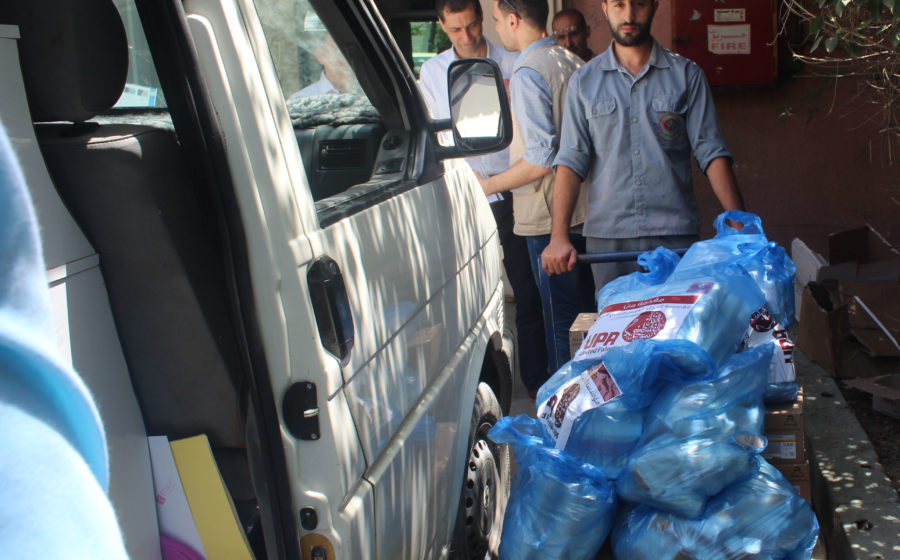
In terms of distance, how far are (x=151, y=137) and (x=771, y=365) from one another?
2252 mm

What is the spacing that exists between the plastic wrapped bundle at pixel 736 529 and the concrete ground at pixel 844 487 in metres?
0.20

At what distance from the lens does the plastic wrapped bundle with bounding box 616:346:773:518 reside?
8.28ft

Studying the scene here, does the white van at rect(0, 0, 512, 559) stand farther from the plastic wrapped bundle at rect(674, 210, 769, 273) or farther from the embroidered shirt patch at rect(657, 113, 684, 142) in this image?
the embroidered shirt patch at rect(657, 113, 684, 142)

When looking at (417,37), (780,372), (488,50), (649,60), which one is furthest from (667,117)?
(417,37)

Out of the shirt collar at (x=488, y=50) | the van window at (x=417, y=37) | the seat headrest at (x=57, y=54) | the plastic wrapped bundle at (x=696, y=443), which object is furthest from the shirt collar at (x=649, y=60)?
the van window at (x=417, y=37)

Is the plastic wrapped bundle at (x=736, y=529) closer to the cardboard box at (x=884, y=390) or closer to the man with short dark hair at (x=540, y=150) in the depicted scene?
the cardboard box at (x=884, y=390)

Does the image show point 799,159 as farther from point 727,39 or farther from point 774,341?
point 774,341

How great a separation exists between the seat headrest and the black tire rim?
1795 millimetres

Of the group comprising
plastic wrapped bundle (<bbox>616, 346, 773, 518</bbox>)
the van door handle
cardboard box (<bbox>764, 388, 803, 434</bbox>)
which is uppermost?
the van door handle

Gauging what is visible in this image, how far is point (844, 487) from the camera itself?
3.56m

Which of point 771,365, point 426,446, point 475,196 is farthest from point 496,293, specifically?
point 426,446

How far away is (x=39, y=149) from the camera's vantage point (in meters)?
1.39

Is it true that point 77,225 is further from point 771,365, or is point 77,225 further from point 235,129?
point 771,365

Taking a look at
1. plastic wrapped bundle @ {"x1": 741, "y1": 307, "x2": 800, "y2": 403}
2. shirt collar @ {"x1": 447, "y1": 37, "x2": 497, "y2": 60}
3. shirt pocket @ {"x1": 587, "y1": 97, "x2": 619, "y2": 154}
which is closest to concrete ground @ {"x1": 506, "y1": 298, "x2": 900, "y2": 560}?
plastic wrapped bundle @ {"x1": 741, "y1": 307, "x2": 800, "y2": 403}
